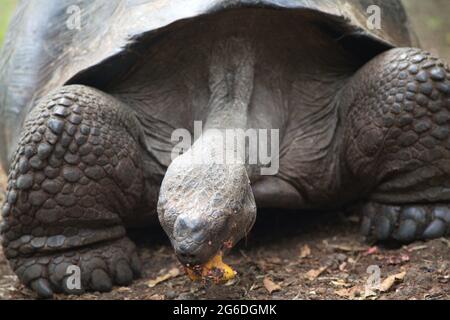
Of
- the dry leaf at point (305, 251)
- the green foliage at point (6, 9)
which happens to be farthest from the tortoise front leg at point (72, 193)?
the green foliage at point (6, 9)

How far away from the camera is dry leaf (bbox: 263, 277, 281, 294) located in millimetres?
3893

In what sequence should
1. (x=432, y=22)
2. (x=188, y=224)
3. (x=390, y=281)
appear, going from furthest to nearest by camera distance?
(x=432, y=22), (x=390, y=281), (x=188, y=224)

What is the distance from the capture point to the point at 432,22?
9.88m

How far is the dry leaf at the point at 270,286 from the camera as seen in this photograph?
389 centimetres

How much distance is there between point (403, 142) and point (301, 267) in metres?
0.89

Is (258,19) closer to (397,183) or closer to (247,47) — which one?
(247,47)

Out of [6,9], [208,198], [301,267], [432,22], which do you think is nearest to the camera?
[208,198]

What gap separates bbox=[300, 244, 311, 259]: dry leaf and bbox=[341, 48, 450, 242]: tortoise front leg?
14.1 inches

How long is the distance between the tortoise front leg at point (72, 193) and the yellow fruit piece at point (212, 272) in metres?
0.96

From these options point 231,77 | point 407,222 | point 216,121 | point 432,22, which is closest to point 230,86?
point 231,77

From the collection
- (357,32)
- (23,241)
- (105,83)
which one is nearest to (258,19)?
(357,32)

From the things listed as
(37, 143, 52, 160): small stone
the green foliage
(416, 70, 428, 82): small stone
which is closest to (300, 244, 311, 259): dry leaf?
(416, 70, 428, 82): small stone

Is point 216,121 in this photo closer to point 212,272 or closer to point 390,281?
point 212,272

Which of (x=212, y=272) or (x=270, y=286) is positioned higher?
(x=212, y=272)
